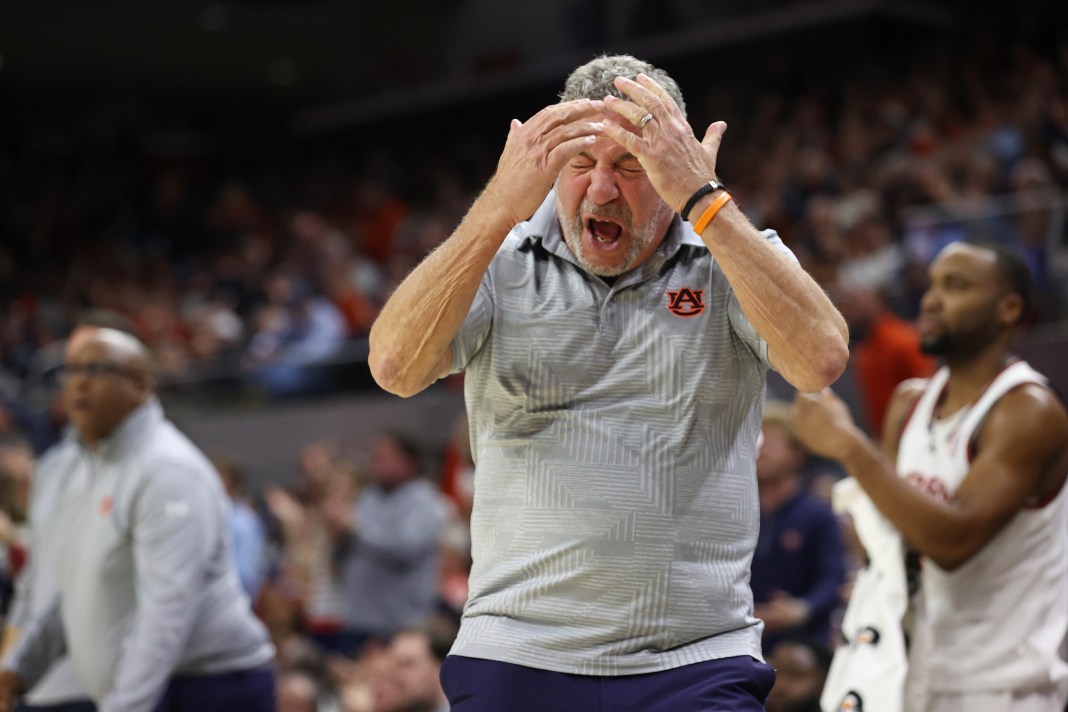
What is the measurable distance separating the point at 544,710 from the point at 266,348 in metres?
10.2

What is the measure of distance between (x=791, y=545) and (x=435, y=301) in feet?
10.8

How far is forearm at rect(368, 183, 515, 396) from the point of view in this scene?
2551 mm

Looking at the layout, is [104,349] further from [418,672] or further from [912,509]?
[912,509]

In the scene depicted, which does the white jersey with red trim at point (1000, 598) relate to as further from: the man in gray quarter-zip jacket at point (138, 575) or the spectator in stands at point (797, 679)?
the man in gray quarter-zip jacket at point (138, 575)

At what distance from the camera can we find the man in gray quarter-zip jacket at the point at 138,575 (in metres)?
4.21

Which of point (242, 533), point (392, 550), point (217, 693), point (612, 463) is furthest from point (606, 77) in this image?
point (242, 533)

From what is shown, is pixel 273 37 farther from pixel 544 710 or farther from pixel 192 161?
pixel 544 710

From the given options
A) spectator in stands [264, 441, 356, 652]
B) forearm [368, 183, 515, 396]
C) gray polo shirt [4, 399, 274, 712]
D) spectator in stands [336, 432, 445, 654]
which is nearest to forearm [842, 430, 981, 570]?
forearm [368, 183, 515, 396]

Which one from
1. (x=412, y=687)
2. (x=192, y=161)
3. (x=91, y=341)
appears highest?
(x=192, y=161)

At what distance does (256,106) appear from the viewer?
21.2 metres

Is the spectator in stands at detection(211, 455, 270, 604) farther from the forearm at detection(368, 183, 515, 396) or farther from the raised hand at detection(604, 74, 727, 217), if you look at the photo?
the raised hand at detection(604, 74, 727, 217)

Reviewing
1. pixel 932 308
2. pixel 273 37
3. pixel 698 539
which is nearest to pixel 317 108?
pixel 273 37

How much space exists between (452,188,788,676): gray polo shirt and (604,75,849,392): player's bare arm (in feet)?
0.47

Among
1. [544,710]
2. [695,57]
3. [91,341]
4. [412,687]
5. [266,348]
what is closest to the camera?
[544,710]
